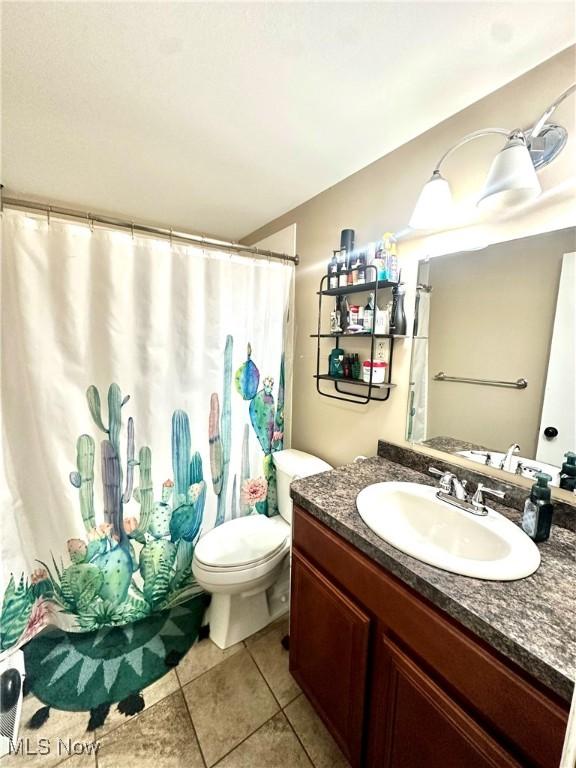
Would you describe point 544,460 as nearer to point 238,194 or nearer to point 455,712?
point 455,712

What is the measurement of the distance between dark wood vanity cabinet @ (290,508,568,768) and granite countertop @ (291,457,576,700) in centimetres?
5

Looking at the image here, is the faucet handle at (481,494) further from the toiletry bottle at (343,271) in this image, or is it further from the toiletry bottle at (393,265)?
the toiletry bottle at (343,271)

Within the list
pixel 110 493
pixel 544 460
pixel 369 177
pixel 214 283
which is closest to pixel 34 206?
pixel 214 283

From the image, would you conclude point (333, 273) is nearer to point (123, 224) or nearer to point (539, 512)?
point (123, 224)

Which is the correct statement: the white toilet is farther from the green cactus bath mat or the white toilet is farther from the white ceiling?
the white ceiling

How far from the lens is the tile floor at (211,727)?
3.29 feet

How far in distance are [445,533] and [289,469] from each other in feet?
2.72

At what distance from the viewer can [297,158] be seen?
1.35 metres

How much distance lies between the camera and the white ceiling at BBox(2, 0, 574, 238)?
78cm

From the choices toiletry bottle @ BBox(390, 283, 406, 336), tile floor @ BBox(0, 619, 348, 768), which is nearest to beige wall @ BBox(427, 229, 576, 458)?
toiletry bottle @ BBox(390, 283, 406, 336)

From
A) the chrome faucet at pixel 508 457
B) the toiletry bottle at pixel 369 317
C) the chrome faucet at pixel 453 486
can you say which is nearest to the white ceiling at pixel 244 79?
the toiletry bottle at pixel 369 317

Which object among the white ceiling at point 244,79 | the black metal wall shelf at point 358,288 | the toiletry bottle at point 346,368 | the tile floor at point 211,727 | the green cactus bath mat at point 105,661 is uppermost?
the white ceiling at point 244,79

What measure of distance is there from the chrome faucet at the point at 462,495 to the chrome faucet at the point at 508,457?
86 mm

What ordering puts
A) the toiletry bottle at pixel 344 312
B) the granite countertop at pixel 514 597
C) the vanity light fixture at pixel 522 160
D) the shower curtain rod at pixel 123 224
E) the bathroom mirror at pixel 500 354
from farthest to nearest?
the toiletry bottle at pixel 344 312 < the shower curtain rod at pixel 123 224 < the bathroom mirror at pixel 500 354 < the vanity light fixture at pixel 522 160 < the granite countertop at pixel 514 597
